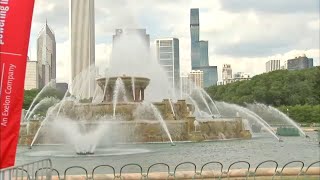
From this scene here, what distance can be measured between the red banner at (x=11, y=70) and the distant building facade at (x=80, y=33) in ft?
443

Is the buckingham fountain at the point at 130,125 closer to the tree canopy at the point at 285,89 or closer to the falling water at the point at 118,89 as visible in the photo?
the falling water at the point at 118,89

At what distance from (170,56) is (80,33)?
26437 millimetres

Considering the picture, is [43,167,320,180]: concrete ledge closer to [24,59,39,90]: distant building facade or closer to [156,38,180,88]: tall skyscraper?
[156,38,180,88]: tall skyscraper

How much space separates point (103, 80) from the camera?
123ft

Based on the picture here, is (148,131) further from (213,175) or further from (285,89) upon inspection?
(285,89)

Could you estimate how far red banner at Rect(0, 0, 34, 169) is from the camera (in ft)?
24.3

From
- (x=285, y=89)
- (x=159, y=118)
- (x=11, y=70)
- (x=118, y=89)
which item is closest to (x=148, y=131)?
(x=159, y=118)

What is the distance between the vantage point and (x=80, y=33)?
468 feet

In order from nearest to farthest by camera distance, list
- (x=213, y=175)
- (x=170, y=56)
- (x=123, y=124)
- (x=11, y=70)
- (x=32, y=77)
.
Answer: (x=11, y=70) < (x=213, y=175) < (x=123, y=124) < (x=170, y=56) < (x=32, y=77)

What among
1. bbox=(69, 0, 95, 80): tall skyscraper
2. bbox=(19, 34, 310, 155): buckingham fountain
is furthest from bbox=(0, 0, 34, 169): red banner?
bbox=(69, 0, 95, 80): tall skyscraper

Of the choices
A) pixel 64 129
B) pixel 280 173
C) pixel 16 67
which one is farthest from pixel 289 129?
pixel 16 67

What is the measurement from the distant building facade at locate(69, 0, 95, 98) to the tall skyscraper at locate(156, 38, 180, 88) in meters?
21.4

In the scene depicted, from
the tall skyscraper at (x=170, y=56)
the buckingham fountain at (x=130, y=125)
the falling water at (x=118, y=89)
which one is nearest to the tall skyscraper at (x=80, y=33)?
the tall skyscraper at (x=170, y=56)

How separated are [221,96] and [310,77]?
25.2 metres
